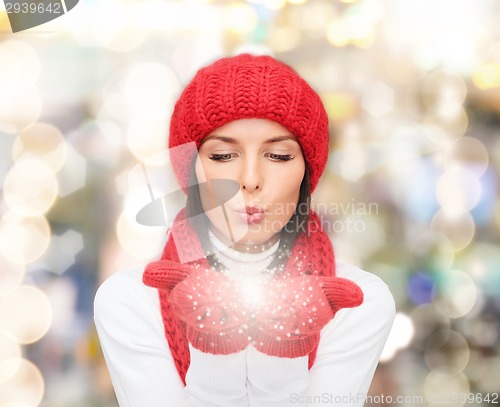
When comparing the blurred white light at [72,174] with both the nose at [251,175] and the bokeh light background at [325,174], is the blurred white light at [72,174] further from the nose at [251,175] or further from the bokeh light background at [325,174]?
the nose at [251,175]

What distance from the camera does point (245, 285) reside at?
974 millimetres

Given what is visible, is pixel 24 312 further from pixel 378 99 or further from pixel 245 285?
pixel 378 99

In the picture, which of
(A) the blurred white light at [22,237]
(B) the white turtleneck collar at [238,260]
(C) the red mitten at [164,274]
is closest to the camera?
(C) the red mitten at [164,274]

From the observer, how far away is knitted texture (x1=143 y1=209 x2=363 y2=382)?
2.92 ft

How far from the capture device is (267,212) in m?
0.96

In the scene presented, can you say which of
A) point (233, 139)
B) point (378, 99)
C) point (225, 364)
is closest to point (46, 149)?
point (233, 139)

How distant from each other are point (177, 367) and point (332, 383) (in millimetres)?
277

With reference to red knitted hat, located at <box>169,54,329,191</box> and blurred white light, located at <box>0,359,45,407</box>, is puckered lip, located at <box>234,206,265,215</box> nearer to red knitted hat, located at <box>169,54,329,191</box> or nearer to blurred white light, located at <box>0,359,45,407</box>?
red knitted hat, located at <box>169,54,329,191</box>

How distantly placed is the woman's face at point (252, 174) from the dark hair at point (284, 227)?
0.10 ft

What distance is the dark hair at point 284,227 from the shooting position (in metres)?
1.02

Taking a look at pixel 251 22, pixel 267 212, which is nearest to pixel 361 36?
pixel 251 22

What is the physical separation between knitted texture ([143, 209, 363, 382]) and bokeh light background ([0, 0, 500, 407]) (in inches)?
8.9

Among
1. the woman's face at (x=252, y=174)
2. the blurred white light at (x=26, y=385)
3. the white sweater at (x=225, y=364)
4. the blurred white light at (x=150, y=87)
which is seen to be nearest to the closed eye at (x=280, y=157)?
the woman's face at (x=252, y=174)

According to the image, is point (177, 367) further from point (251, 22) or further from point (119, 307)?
point (251, 22)
